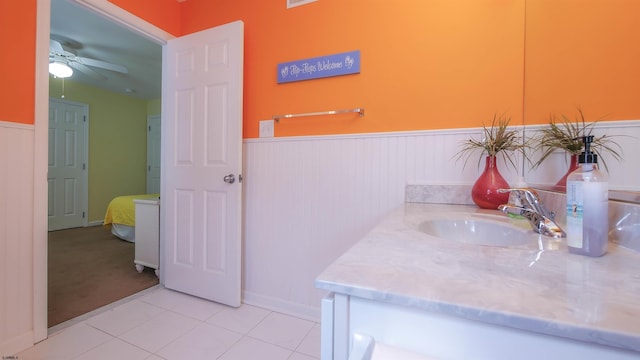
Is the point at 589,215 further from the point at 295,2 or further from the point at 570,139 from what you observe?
the point at 295,2

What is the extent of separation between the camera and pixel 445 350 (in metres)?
0.37

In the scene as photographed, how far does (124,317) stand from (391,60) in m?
2.32

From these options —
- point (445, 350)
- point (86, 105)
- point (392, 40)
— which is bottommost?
point (445, 350)

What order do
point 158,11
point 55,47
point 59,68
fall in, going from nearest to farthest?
point 158,11 < point 55,47 < point 59,68

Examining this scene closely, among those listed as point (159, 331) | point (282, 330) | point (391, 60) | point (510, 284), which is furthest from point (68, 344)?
point (391, 60)

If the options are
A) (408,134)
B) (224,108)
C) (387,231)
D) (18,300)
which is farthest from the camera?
(224,108)

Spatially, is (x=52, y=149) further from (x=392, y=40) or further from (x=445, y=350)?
(x=445, y=350)

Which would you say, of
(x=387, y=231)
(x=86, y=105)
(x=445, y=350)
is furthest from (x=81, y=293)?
(x=86, y=105)

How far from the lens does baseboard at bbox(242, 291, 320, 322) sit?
1.67m

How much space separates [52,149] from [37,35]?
3.56m

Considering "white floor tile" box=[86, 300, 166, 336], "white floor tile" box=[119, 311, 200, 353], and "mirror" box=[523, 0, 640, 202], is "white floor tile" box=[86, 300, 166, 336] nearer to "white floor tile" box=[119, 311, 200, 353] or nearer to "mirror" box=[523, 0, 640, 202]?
"white floor tile" box=[119, 311, 200, 353]

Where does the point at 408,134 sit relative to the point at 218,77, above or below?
below

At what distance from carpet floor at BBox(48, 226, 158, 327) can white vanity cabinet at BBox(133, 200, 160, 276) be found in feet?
0.45

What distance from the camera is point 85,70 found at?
3342 millimetres
